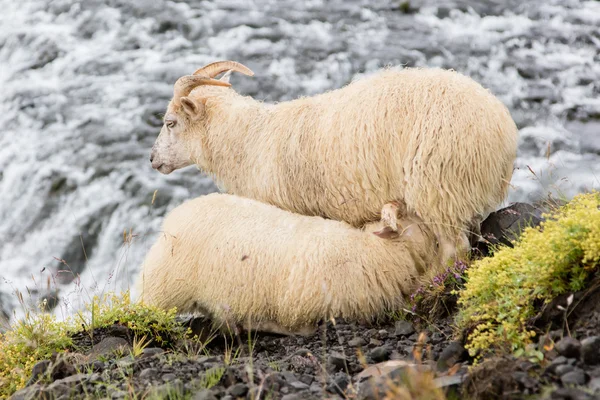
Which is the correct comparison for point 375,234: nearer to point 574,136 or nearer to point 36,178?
point 574,136

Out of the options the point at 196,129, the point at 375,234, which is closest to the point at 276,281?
the point at 375,234

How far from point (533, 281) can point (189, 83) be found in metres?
3.99

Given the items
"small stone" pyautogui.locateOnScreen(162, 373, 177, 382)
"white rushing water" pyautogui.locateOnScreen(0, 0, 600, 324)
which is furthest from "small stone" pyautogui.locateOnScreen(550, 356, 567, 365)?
"white rushing water" pyautogui.locateOnScreen(0, 0, 600, 324)

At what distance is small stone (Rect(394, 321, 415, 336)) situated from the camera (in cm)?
512

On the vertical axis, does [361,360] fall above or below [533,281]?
above

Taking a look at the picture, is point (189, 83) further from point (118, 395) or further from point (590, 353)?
point (590, 353)

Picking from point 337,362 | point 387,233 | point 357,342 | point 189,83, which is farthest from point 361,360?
point 189,83

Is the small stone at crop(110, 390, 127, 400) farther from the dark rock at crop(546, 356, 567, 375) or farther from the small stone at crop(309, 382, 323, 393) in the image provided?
the dark rock at crop(546, 356, 567, 375)

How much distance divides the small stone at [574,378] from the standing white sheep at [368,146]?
2.42 metres

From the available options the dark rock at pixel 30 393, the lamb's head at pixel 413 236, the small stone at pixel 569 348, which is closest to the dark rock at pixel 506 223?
the lamb's head at pixel 413 236

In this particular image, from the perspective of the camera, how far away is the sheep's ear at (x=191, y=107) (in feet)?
22.9

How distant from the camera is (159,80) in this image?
11852mm

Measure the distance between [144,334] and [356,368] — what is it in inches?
67.3

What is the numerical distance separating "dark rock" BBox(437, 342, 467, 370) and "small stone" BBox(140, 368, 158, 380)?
1591 millimetres
